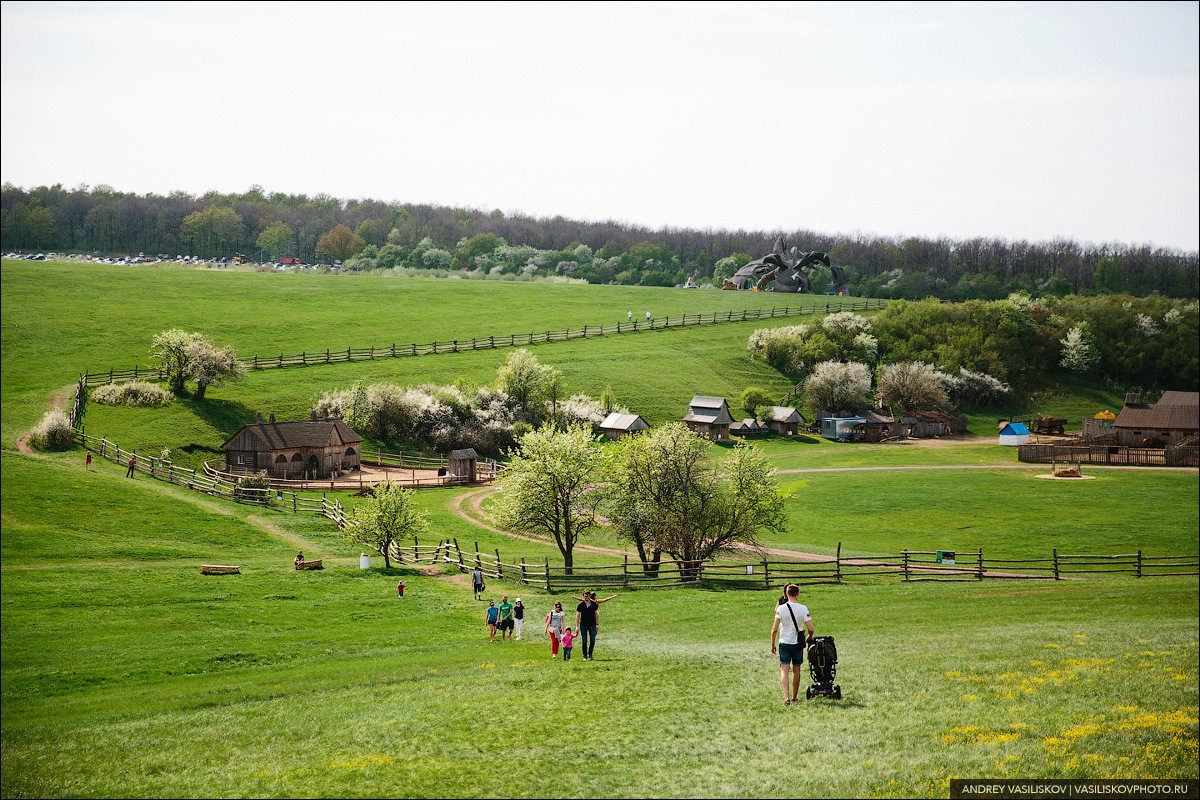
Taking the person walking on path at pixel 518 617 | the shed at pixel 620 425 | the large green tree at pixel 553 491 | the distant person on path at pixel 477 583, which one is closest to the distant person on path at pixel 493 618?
the person walking on path at pixel 518 617

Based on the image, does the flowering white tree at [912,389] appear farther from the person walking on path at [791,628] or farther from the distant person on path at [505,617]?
the person walking on path at [791,628]

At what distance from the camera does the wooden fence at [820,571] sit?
1419 inches

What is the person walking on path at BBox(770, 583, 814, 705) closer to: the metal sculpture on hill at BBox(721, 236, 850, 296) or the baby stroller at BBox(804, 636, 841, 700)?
the baby stroller at BBox(804, 636, 841, 700)

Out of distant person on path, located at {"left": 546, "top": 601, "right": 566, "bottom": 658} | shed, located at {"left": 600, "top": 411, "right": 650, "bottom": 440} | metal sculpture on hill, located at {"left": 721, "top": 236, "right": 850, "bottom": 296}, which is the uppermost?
metal sculpture on hill, located at {"left": 721, "top": 236, "right": 850, "bottom": 296}

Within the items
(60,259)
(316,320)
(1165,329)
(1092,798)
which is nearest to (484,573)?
(1092,798)

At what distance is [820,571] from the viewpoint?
37156 millimetres

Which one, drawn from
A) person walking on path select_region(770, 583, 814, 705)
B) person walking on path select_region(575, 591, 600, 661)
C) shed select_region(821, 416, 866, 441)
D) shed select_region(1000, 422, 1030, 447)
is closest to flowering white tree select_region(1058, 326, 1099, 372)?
shed select_region(1000, 422, 1030, 447)

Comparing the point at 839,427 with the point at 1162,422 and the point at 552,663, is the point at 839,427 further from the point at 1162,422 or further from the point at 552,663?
the point at 552,663

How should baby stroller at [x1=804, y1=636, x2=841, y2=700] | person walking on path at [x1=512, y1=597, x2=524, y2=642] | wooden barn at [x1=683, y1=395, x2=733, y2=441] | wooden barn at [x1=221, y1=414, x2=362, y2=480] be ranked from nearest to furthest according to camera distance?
baby stroller at [x1=804, y1=636, x2=841, y2=700] < person walking on path at [x1=512, y1=597, x2=524, y2=642] < wooden barn at [x1=221, y1=414, x2=362, y2=480] < wooden barn at [x1=683, y1=395, x2=733, y2=441]

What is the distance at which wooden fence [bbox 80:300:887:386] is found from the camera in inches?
2889

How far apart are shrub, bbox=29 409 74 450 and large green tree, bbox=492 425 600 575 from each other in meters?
37.0

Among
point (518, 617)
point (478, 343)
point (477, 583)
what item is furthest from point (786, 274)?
point (518, 617)

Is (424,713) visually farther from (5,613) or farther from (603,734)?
(5,613)

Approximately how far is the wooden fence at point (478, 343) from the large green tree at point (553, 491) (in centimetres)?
4882
